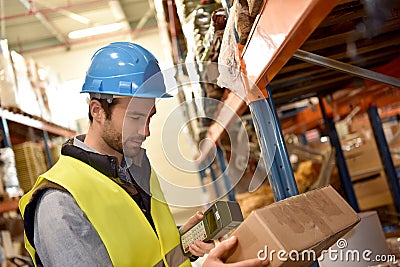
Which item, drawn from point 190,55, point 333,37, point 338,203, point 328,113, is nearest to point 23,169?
point 190,55

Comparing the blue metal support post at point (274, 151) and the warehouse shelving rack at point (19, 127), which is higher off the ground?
the warehouse shelving rack at point (19, 127)

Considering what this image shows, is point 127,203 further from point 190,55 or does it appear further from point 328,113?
point 328,113

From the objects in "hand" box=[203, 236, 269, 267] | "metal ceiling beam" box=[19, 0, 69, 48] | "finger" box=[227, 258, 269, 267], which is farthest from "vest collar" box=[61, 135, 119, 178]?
"metal ceiling beam" box=[19, 0, 69, 48]

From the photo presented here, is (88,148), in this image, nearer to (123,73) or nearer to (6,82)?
(123,73)

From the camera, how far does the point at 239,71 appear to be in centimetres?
315

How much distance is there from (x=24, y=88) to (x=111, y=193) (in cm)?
474

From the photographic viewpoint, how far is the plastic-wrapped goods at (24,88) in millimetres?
6688

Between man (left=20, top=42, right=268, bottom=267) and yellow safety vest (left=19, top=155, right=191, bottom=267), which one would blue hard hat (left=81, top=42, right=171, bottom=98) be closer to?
man (left=20, top=42, right=268, bottom=267)

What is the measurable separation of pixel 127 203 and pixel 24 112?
15.4 ft

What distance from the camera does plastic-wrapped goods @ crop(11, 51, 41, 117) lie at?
6688 millimetres

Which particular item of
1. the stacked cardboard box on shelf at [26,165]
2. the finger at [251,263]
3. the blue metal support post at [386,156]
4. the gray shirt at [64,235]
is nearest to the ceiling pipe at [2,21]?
the stacked cardboard box on shelf at [26,165]

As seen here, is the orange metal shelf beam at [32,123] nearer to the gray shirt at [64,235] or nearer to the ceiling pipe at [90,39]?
the gray shirt at [64,235]

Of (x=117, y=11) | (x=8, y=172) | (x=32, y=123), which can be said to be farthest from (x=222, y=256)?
(x=117, y=11)

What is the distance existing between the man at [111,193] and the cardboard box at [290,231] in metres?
0.06
